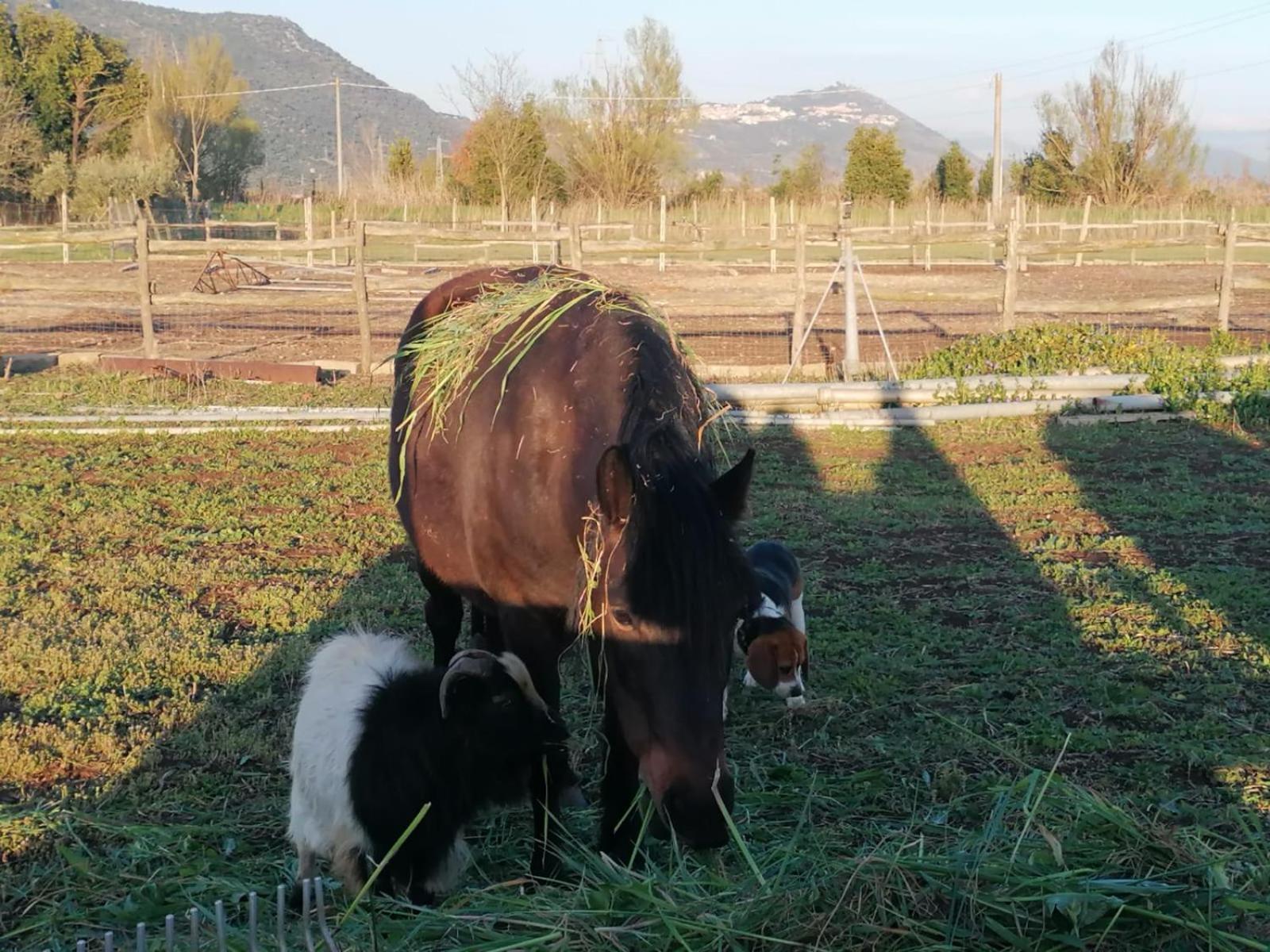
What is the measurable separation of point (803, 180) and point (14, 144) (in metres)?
29.7

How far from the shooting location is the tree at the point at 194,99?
5144cm

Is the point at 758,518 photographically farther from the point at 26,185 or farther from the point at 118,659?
the point at 26,185

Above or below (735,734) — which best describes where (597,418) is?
above

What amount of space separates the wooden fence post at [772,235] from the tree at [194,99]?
84.2 feet

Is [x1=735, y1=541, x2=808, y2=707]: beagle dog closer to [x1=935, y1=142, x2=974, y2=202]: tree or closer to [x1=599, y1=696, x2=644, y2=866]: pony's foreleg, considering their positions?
[x1=599, y1=696, x2=644, y2=866]: pony's foreleg

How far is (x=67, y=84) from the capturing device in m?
50.4

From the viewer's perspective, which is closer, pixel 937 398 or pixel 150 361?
pixel 937 398

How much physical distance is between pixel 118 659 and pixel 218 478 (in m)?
4.11

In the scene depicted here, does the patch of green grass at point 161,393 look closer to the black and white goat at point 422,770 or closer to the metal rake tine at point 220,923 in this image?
the black and white goat at point 422,770

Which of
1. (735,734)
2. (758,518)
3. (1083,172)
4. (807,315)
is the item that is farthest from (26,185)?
(735,734)

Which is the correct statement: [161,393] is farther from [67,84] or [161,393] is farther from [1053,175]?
[67,84]

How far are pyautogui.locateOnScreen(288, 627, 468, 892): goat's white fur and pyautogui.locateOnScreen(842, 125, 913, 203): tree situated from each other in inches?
1824

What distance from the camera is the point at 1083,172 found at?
47156 millimetres

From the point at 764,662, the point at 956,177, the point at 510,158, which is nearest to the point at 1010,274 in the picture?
the point at 764,662
